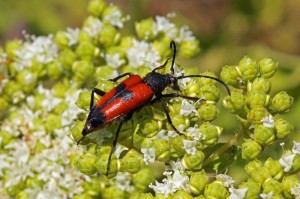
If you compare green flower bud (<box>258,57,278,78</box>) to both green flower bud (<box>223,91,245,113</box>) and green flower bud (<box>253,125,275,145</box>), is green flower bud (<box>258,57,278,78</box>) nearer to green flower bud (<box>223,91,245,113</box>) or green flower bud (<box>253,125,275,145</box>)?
green flower bud (<box>223,91,245,113</box>)

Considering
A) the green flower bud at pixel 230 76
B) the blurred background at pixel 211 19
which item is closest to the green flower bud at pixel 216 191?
the green flower bud at pixel 230 76

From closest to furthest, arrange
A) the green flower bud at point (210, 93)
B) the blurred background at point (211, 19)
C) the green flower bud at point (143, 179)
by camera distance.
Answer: the green flower bud at point (210, 93) → the green flower bud at point (143, 179) → the blurred background at point (211, 19)

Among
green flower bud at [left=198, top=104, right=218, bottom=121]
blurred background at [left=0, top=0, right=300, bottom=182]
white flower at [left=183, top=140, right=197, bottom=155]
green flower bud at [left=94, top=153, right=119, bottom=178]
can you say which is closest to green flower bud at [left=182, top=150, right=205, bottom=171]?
white flower at [left=183, top=140, right=197, bottom=155]

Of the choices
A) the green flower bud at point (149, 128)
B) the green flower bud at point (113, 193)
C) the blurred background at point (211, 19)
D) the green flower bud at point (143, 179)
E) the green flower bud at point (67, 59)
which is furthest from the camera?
the blurred background at point (211, 19)

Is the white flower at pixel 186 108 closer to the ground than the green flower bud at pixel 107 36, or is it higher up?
closer to the ground

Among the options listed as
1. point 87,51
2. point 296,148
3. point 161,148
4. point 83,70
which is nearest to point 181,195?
point 161,148

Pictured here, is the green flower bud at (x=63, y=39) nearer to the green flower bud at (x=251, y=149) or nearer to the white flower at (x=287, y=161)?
the green flower bud at (x=251, y=149)

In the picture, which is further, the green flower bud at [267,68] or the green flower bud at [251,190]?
the green flower bud at [267,68]
